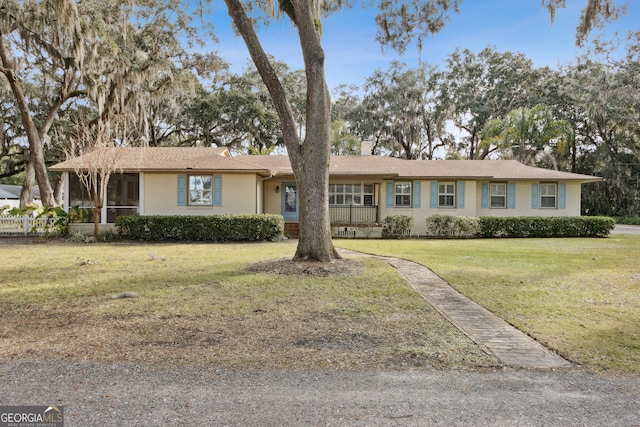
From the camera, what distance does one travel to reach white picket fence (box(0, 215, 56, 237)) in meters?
16.8

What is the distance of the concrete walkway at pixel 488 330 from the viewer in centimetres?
390

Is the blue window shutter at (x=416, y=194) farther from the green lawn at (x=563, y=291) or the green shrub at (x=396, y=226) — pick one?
the green lawn at (x=563, y=291)

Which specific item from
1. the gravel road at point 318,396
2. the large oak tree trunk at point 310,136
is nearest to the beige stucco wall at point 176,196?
the large oak tree trunk at point 310,136

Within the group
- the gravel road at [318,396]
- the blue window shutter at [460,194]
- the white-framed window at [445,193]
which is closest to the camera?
the gravel road at [318,396]

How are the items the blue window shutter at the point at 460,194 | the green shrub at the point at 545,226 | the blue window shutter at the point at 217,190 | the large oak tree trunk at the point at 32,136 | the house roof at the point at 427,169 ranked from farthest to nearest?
1. the blue window shutter at the point at 460,194
2. the house roof at the point at 427,169
3. the large oak tree trunk at the point at 32,136
4. the green shrub at the point at 545,226
5. the blue window shutter at the point at 217,190

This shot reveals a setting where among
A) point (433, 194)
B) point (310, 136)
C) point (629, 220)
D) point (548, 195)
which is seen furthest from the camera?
point (629, 220)

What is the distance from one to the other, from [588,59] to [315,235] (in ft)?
106

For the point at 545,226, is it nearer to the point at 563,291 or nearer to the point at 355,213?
the point at 355,213

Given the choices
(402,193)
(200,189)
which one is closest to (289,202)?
(200,189)

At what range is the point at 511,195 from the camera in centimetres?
2031

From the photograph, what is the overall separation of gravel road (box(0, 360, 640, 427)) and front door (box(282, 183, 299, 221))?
16514 mm

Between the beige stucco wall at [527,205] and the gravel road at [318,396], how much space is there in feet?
58.5

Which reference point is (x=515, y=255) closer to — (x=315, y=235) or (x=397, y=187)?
(x=315, y=235)

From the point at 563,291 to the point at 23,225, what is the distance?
18.8 m
